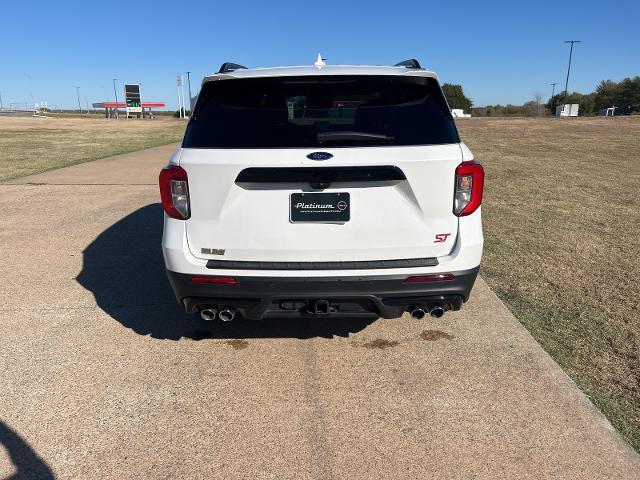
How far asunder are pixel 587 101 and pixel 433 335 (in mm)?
92554

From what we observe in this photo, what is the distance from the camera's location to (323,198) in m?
2.83

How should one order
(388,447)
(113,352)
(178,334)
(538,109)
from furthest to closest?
(538,109)
(178,334)
(113,352)
(388,447)

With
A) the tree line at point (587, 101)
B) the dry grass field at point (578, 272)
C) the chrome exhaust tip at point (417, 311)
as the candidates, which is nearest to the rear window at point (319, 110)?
the chrome exhaust tip at point (417, 311)

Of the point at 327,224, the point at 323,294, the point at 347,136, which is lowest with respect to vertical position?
the point at 323,294

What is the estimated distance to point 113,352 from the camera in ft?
11.5

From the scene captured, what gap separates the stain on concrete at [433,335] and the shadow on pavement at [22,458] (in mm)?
2457

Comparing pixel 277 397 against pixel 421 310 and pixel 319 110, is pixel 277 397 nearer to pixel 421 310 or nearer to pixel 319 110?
pixel 421 310

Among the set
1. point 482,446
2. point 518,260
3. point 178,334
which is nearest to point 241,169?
point 178,334

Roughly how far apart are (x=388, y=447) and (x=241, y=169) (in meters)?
1.63

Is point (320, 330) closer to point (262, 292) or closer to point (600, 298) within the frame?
point (262, 292)

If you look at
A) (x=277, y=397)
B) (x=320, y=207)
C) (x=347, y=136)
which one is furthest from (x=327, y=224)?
(x=277, y=397)

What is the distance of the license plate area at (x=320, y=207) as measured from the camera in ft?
9.27

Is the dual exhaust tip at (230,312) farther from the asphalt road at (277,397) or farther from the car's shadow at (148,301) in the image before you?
the car's shadow at (148,301)

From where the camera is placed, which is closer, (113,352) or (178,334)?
(113,352)
